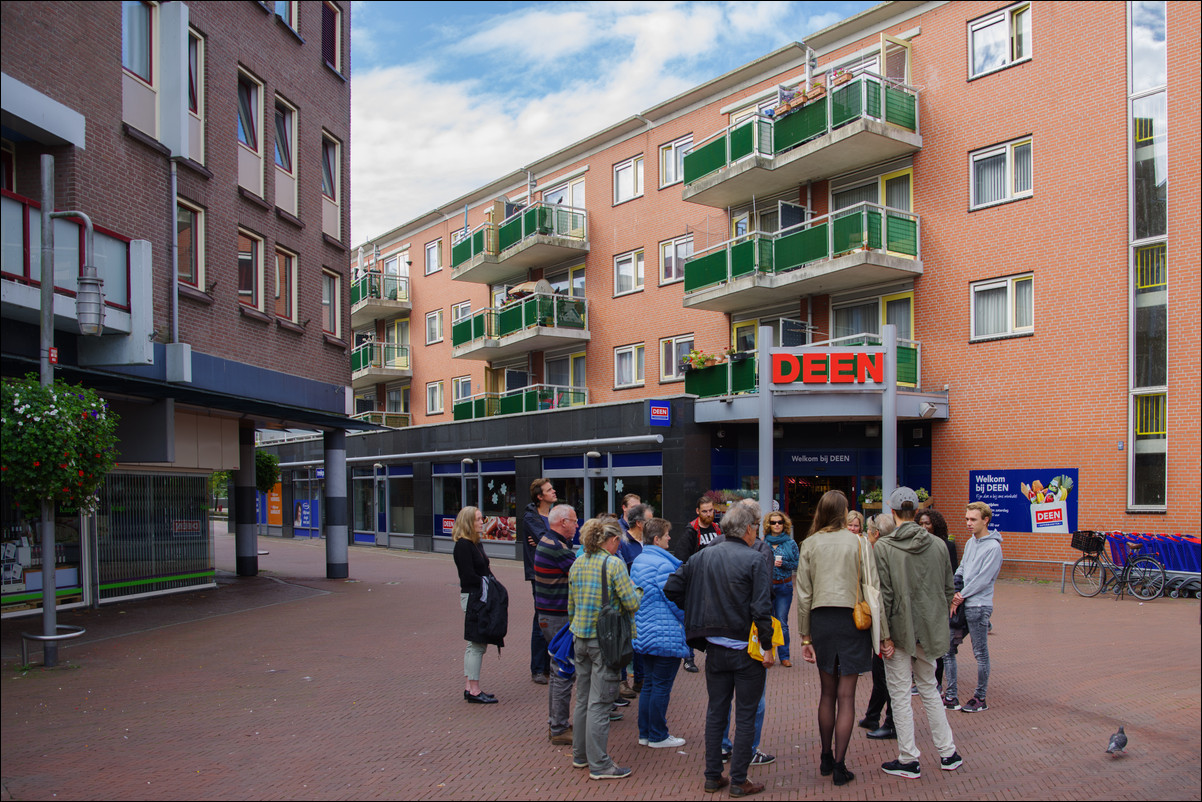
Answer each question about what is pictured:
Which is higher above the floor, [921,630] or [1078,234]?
[1078,234]

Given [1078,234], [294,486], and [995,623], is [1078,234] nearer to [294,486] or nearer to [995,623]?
[995,623]

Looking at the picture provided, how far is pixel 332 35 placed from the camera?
66.7 ft

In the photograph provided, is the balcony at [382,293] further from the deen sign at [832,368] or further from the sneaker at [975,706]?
the sneaker at [975,706]

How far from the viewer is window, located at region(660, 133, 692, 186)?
23.5 meters

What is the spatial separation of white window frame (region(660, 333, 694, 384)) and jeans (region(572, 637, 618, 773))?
1724cm

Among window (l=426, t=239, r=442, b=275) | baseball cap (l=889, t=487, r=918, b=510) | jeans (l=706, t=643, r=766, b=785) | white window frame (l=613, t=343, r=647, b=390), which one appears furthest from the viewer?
window (l=426, t=239, r=442, b=275)

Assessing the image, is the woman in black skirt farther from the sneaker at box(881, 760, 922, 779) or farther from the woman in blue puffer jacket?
the woman in blue puffer jacket

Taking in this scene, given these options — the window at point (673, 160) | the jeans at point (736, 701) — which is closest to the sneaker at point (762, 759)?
the jeans at point (736, 701)

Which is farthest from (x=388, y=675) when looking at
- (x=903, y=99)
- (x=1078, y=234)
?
(x=903, y=99)

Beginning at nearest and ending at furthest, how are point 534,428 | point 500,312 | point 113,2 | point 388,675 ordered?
point 388,675 → point 113,2 → point 534,428 → point 500,312

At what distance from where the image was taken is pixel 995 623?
11.7 m

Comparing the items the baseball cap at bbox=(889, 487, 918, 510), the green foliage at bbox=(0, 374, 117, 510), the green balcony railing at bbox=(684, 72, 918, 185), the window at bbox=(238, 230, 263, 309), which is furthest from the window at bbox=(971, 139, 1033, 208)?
the green foliage at bbox=(0, 374, 117, 510)

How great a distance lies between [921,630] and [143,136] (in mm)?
12504

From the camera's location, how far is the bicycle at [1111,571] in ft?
40.3
